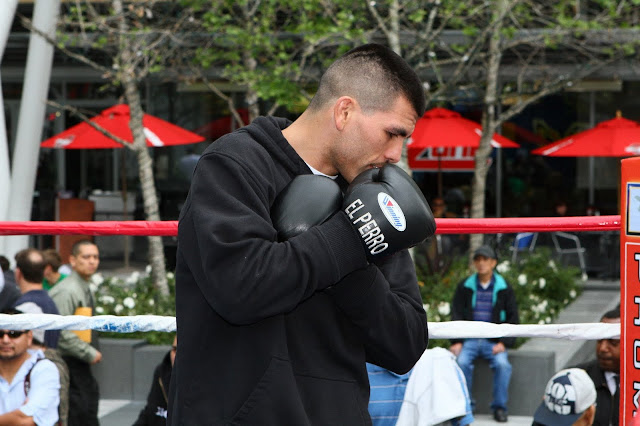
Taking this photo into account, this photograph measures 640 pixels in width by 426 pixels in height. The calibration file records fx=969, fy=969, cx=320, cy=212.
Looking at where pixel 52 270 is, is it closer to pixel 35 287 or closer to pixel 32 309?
pixel 35 287

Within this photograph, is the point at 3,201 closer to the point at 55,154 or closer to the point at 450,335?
the point at 450,335

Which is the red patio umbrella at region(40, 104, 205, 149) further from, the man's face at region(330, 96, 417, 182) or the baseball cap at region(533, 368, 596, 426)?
the man's face at region(330, 96, 417, 182)

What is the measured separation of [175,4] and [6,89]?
7785 millimetres

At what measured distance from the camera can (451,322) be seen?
9.93ft

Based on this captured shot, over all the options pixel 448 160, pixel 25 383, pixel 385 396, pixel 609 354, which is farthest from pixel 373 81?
pixel 448 160

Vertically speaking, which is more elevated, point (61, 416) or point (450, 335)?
point (450, 335)

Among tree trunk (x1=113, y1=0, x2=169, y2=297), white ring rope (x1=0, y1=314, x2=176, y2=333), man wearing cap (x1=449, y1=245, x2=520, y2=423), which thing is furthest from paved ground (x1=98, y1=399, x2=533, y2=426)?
white ring rope (x1=0, y1=314, x2=176, y2=333)

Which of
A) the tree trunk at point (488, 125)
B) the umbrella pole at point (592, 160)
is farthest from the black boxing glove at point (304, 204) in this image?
the umbrella pole at point (592, 160)

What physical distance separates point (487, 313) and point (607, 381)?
127 inches

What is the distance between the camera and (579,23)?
32.1ft

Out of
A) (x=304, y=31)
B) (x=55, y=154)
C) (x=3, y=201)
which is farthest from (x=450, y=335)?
(x=55, y=154)

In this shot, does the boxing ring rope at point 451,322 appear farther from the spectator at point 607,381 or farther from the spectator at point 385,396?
the spectator at point 607,381

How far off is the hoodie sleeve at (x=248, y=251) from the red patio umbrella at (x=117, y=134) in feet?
32.7

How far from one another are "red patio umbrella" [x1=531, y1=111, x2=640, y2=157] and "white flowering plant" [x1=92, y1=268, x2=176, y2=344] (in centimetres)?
553
